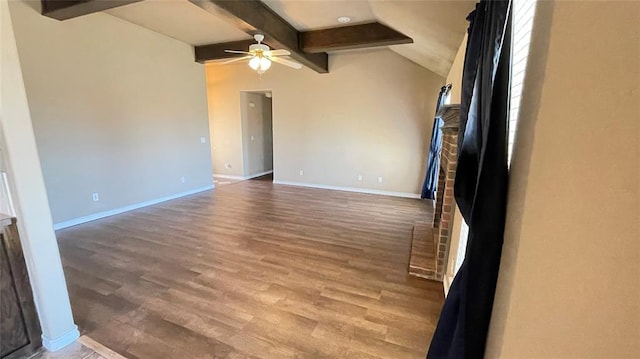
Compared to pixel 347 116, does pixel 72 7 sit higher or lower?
higher

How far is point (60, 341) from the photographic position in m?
1.79

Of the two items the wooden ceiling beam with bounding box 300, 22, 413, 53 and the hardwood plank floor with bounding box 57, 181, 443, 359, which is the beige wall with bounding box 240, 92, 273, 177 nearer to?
the wooden ceiling beam with bounding box 300, 22, 413, 53

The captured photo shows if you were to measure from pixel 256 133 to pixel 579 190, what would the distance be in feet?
24.7

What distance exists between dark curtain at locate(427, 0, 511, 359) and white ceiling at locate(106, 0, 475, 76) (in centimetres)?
129

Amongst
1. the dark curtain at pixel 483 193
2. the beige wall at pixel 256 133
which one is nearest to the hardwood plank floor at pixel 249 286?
the dark curtain at pixel 483 193

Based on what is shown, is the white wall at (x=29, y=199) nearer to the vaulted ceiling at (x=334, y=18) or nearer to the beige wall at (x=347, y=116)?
the vaulted ceiling at (x=334, y=18)

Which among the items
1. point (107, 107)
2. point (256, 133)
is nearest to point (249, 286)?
point (107, 107)

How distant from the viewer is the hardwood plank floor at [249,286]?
188 cm

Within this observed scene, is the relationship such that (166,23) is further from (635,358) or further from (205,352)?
(635,358)

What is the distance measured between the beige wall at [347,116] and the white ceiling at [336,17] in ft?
2.94

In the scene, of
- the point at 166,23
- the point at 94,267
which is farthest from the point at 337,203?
the point at 166,23

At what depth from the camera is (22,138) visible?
153cm

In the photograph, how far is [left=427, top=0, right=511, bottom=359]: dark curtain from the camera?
38.2 inches

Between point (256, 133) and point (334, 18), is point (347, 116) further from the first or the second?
point (256, 133)
